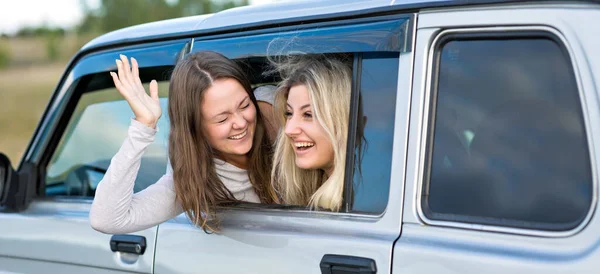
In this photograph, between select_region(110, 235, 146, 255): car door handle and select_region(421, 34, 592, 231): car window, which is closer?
select_region(421, 34, 592, 231): car window

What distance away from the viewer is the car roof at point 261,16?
8.53 ft

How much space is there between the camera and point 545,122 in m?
2.21

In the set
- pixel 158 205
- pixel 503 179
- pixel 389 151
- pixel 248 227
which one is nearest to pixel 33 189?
pixel 158 205

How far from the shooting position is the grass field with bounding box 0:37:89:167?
23788mm

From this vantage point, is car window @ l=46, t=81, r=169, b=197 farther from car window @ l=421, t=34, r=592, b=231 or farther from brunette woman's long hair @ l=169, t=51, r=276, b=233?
car window @ l=421, t=34, r=592, b=231

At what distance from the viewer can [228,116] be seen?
124 inches

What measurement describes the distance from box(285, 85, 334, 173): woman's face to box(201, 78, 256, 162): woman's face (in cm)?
24

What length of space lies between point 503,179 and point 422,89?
14.1 inches

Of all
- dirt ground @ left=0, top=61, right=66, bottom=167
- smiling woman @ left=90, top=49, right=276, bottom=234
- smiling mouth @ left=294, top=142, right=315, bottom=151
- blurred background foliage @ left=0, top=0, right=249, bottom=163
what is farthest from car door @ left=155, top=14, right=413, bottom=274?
blurred background foliage @ left=0, top=0, right=249, bottom=163

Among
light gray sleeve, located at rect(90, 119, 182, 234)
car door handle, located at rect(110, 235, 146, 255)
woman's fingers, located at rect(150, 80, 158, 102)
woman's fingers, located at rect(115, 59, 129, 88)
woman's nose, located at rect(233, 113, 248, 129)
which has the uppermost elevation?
woman's fingers, located at rect(115, 59, 129, 88)

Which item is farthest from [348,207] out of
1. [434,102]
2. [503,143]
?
[503,143]

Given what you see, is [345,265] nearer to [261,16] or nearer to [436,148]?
[436,148]

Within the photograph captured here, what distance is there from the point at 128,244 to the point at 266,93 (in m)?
0.78

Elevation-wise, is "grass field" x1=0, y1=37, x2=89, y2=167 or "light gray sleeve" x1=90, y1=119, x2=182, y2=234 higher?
"grass field" x1=0, y1=37, x2=89, y2=167
